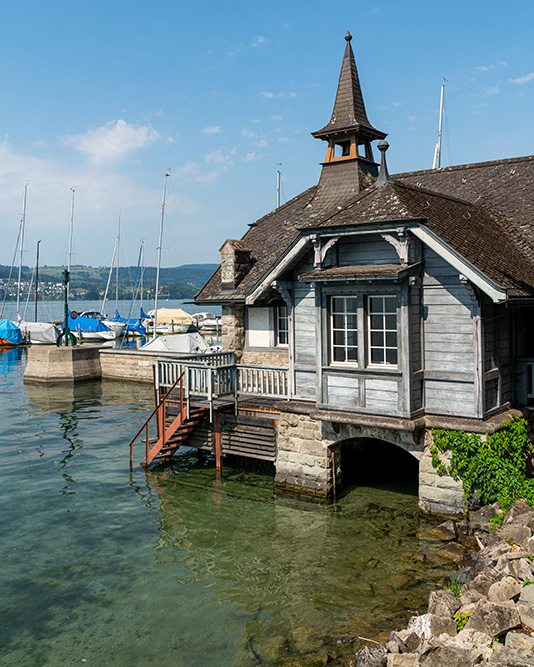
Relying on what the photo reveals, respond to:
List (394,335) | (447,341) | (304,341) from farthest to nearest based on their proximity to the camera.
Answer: (304,341) → (394,335) → (447,341)

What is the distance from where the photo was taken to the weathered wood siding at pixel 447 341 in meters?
13.4

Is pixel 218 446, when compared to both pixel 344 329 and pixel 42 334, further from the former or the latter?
pixel 42 334

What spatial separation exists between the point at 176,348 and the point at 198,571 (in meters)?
33.7

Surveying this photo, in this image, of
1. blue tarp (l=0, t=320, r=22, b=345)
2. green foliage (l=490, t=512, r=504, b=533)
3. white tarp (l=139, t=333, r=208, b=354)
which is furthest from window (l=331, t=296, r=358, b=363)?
blue tarp (l=0, t=320, r=22, b=345)

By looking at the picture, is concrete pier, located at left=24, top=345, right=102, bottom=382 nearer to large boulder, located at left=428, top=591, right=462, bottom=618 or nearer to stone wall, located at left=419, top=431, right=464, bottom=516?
stone wall, located at left=419, top=431, right=464, bottom=516

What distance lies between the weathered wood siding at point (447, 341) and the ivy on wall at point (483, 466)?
0.67 metres

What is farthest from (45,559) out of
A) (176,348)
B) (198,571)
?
(176,348)

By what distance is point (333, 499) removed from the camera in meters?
15.7

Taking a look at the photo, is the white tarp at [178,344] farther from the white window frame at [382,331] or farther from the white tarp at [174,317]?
the white tarp at [174,317]

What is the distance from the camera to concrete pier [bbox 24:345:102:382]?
39.3m

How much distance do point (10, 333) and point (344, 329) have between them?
57495mm

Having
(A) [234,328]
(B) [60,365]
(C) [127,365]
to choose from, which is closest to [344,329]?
(A) [234,328]

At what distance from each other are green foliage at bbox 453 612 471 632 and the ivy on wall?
4458mm

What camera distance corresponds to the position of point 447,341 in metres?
13.7
